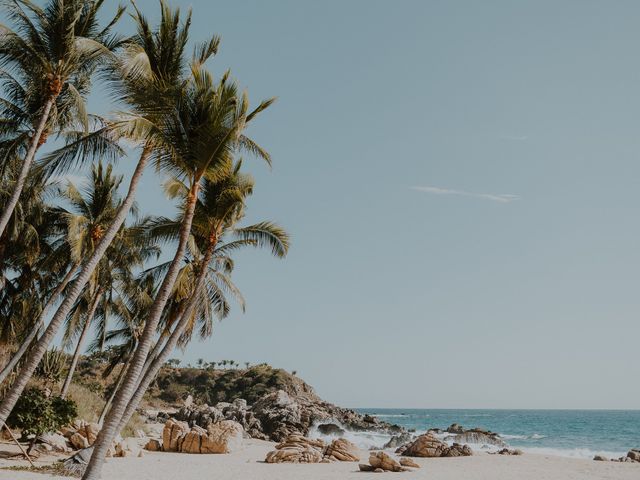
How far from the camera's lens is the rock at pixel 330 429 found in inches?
1622

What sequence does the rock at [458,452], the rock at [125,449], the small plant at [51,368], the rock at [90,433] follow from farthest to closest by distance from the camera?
the small plant at [51,368], the rock at [458,452], the rock at [90,433], the rock at [125,449]

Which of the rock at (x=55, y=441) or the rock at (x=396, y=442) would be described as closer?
the rock at (x=55, y=441)

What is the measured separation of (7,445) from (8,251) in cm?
733

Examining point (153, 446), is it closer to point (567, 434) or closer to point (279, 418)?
point (279, 418)

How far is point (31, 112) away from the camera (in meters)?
13.0

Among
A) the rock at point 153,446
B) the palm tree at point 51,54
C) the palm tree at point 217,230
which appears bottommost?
the rock at point 153,446

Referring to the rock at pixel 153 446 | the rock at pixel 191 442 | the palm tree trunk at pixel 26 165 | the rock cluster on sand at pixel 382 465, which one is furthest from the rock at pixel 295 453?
the palm tree trunk at pixel 26 165

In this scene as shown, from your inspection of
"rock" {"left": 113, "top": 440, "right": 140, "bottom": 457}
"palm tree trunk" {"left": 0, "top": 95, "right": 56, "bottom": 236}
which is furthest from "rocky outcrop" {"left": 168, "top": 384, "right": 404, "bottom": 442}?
"palm tree trunk" {"left": 0, "top": 95, "right": 56, "bottom": 236}

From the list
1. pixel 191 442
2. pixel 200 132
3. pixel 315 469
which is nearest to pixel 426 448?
pixel 315 469

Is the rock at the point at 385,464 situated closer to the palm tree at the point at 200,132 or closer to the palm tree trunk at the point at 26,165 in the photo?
the palm tree at the point at 200,132

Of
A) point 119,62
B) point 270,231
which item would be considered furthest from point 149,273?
point 119,62

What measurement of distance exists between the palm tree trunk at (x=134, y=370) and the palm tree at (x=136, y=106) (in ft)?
5.24

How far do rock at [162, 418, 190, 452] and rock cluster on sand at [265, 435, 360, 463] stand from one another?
3990 mm

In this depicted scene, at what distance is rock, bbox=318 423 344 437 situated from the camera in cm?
4119
